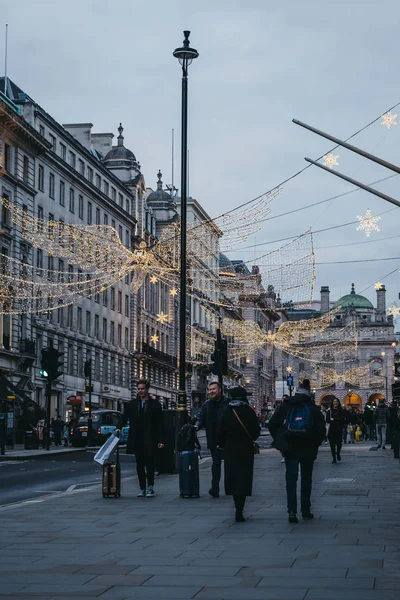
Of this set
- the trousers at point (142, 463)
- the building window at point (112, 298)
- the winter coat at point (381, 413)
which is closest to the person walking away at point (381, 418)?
the winter coat at point (381, 413)

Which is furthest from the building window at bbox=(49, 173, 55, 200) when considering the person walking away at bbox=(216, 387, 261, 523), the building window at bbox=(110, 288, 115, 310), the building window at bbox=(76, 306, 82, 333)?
the person walking away at bbox=(216, 387, 261, 523)

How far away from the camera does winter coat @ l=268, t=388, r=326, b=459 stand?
1305 centimetres

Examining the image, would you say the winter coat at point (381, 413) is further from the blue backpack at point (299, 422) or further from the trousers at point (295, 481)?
the blue backpack at point (299, 422)

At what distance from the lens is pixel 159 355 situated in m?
85.6

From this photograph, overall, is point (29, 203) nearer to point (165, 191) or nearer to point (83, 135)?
point (83, 135)

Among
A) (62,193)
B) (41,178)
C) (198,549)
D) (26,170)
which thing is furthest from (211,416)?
(62,193)

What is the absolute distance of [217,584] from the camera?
26.9ft

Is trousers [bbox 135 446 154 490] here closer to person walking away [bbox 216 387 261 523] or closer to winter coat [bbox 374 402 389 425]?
person walking away [bbox 216 387 261 523]

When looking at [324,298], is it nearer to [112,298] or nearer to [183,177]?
[112,298]

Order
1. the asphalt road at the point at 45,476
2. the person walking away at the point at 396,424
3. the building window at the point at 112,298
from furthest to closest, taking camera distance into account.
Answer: the building window at the point at 112,298, the person walking away at the point at 396,424, the asphalt road at the point at 45,476

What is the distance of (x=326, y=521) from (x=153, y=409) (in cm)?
423

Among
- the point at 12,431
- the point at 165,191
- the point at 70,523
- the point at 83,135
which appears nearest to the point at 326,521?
the point at 70,523

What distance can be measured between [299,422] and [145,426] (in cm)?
375

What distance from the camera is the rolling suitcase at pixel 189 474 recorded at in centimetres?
1628
